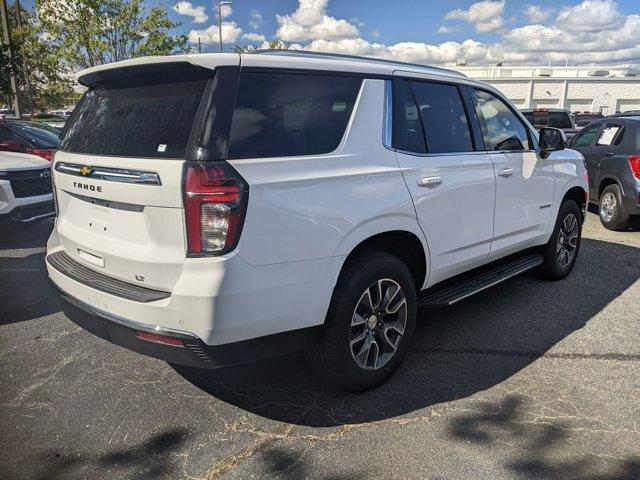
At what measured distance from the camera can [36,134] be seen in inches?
322

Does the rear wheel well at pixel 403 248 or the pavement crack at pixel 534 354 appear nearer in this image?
the rear wheel well at pixel 403 248

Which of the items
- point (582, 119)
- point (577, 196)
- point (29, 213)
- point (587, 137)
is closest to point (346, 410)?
point (577, 196)

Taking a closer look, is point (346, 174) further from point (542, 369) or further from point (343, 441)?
point (542, 369)

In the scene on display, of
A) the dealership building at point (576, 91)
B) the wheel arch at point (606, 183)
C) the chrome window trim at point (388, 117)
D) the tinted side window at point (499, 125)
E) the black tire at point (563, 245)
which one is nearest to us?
the chrome window trim at point (388, 117)

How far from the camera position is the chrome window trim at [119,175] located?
246 centimetres

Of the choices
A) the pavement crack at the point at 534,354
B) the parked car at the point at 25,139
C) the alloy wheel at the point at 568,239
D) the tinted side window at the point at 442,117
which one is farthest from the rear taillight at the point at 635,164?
the parked car at the point at 25,139

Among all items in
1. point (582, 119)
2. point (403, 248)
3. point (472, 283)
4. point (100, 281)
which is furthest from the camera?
point (582, 119)

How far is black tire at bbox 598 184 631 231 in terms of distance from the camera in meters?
7.70

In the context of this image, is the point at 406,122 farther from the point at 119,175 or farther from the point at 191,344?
the point at 191,344

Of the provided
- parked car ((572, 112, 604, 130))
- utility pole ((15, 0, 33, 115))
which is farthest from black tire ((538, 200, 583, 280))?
utility pole ((15, 0, 33, 115))

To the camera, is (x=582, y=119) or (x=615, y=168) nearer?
(x=615, y=168)

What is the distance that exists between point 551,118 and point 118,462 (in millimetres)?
15587

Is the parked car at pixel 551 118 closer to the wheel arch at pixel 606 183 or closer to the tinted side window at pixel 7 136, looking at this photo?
the wheel arch at pixel 606 183

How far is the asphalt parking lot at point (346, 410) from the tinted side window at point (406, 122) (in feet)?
4.99
